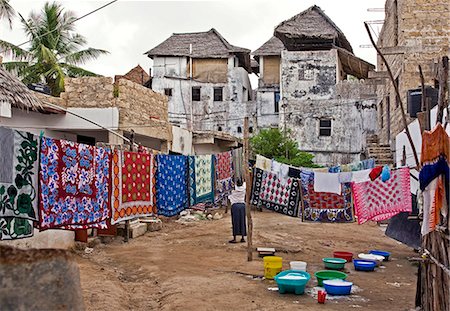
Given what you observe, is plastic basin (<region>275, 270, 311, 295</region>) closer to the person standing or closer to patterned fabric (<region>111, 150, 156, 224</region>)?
patterned fabric (<region>111, 150, 156, 224</region>)

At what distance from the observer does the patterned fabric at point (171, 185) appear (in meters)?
8.23

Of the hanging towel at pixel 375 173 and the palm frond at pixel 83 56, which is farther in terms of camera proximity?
the palm frond at pixel 83 56

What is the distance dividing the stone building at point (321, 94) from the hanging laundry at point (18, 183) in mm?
20242

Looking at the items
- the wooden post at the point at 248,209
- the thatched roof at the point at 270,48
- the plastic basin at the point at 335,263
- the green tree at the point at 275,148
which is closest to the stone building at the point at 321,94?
the green tree at the point at 275,148

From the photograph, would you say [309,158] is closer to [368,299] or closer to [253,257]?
[253,257]

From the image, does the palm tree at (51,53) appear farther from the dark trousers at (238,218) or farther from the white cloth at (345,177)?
the white cloth at (345,177)

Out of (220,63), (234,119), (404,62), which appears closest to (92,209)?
(404,62)

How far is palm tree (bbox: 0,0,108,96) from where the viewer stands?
16.4 meters

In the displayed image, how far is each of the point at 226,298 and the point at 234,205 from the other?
4324 millimetres

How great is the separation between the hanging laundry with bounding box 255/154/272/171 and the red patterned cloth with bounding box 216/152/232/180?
76 centimetres

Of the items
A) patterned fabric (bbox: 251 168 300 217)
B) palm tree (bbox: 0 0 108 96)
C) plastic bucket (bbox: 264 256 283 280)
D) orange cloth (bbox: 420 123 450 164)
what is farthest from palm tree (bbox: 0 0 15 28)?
orange cloth (bbox: 420 123 450 164)

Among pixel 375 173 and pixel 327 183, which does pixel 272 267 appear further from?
pixel 327 183

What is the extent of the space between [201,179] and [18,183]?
4.78 meters

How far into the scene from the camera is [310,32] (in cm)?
2680
